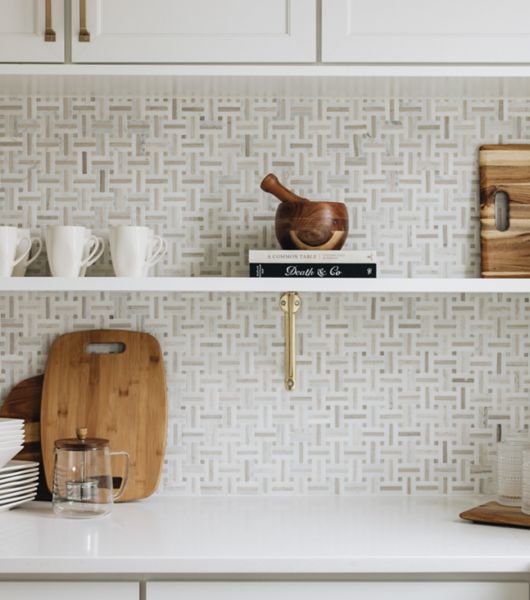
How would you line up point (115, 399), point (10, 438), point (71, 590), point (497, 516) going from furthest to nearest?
1. point (115, 399)
2. point (10, 438)
3. point (497, 516)
4. point (71, 590)

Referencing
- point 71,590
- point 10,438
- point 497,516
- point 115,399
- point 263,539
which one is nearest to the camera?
point 71,590

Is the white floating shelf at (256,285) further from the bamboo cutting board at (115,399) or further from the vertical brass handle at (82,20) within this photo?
the vertical brass handle at (82,20)

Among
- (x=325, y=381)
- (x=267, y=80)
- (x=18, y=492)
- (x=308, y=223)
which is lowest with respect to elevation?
(x=18, y=492)

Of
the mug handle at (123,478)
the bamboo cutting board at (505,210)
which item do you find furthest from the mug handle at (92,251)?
the bamboo cutting board at (505,210)

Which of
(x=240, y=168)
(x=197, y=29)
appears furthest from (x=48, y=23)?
(x=240, y=168)

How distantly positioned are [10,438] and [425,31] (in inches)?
48.2

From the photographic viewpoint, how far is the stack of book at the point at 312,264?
6.07ft

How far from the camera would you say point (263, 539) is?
167 centimetres

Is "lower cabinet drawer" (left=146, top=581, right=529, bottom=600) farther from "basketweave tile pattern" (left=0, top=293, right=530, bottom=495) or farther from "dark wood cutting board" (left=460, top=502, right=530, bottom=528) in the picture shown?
"basketweave tile pattern" (left=0, top=293, right=530, bottom=495)

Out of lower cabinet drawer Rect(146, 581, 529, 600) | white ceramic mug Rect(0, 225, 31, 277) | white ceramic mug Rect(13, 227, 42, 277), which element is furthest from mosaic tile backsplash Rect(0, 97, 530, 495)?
lower cabinet drawer Rect(146, 581, 529, 600)

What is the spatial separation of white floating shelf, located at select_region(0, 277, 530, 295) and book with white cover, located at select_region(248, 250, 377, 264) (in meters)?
0.06

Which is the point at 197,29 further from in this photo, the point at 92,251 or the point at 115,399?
the point at 115,399

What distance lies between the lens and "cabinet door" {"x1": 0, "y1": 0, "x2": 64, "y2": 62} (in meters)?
1.75

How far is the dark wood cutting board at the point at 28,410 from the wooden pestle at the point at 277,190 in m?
0.70
